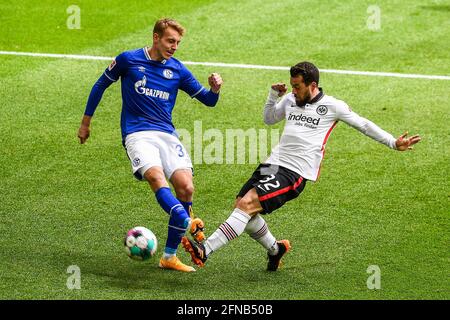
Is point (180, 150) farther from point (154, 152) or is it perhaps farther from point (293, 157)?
point (293, 157)

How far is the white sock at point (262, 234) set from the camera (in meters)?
10.3

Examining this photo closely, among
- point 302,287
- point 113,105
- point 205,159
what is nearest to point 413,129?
point 205,159

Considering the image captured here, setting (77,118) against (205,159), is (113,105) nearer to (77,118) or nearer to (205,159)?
(77,118)

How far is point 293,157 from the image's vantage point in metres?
10.4

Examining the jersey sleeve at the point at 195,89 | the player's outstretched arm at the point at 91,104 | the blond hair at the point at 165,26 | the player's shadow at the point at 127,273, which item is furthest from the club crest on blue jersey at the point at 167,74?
the player's shadow at the point at 127,273

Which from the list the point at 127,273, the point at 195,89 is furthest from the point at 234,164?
the point at 127,273

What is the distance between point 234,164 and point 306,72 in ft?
10.8

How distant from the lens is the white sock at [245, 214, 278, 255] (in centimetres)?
1034

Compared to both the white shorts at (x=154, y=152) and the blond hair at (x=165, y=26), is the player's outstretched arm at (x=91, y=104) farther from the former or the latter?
the blond hair at (x=165, y=26)

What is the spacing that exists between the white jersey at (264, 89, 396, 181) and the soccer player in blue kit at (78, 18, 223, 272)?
85 cm

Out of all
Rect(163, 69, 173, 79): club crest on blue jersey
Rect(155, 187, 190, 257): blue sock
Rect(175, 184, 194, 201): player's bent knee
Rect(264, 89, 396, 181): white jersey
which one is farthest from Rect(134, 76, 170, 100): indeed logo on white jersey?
Rect(264, 89, 396, 181): white jersey

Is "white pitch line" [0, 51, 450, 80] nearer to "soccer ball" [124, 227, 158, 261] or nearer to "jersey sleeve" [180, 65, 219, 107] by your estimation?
"jersey sleeve" [180, 65, 219, 107]

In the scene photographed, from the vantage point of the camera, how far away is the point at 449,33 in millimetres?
18453
